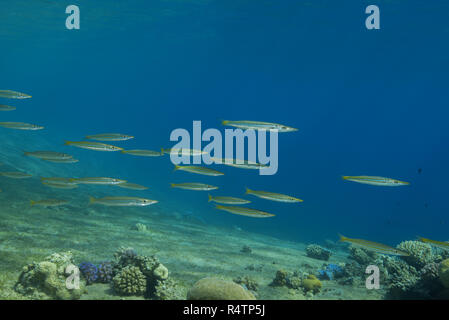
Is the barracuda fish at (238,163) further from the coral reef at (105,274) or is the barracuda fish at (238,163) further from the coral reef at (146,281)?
the coral reef at (105,274)

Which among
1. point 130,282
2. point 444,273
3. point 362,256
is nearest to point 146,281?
point 130,282

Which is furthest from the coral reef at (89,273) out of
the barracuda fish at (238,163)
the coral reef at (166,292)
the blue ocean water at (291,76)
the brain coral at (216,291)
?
the blue ocean water at (291,76)

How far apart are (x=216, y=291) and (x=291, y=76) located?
5681 centimetres

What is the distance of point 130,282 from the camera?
520 cm

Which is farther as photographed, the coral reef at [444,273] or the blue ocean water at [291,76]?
the blue ocean water at [291,76]

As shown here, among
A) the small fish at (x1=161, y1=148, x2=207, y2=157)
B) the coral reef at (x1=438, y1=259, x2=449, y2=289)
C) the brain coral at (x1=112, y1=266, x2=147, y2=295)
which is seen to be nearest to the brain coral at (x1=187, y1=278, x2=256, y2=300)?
the brain coral at (x1=112, y1=266, x2=147, y2=295)

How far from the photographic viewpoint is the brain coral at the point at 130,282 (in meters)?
5.16

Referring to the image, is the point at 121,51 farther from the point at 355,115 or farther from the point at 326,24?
the point at 355,115

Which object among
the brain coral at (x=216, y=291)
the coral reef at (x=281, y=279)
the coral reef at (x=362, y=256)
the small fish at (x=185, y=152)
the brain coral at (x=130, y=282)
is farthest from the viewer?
the coral reef at (x=362, y=256)

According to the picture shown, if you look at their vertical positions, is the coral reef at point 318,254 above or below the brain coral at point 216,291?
below

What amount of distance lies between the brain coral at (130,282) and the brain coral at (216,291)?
1.20 m

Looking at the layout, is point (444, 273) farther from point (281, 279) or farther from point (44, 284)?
point (44, 284)
